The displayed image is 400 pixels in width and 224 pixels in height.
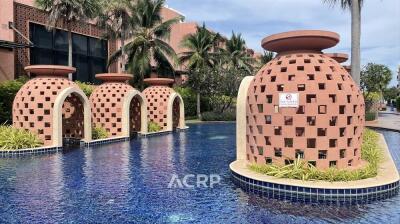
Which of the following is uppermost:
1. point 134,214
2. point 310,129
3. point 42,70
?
point 42,70

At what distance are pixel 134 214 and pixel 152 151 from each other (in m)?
7.94

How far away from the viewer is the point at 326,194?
7.16 metres

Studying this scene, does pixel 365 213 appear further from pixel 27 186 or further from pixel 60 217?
pixel 27 186

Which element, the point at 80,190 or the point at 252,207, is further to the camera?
the point at 80,190

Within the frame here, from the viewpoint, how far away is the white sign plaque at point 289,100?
8.18 meters

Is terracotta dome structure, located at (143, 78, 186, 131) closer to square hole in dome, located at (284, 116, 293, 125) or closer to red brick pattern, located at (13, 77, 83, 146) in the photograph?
red brick pattern, located at (13, 77, 83, 146)

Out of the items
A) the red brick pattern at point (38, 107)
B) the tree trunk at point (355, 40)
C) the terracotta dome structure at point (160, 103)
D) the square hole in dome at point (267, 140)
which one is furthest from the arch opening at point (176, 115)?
the square hole in dome at point (267, 140)

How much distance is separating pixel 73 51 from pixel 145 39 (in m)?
6.00

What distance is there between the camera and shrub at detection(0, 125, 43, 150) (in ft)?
44.3

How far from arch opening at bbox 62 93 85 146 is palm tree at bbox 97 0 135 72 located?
406 inches

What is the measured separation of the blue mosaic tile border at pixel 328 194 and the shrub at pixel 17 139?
992 cm

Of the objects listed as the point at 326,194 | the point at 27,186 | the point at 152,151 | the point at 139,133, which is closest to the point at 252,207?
the point at 326,194

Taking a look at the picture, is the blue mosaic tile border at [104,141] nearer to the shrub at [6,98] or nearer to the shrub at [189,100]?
the shrub at [6,98]

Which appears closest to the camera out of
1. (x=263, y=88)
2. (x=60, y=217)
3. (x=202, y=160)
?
(x=60, y=217)
